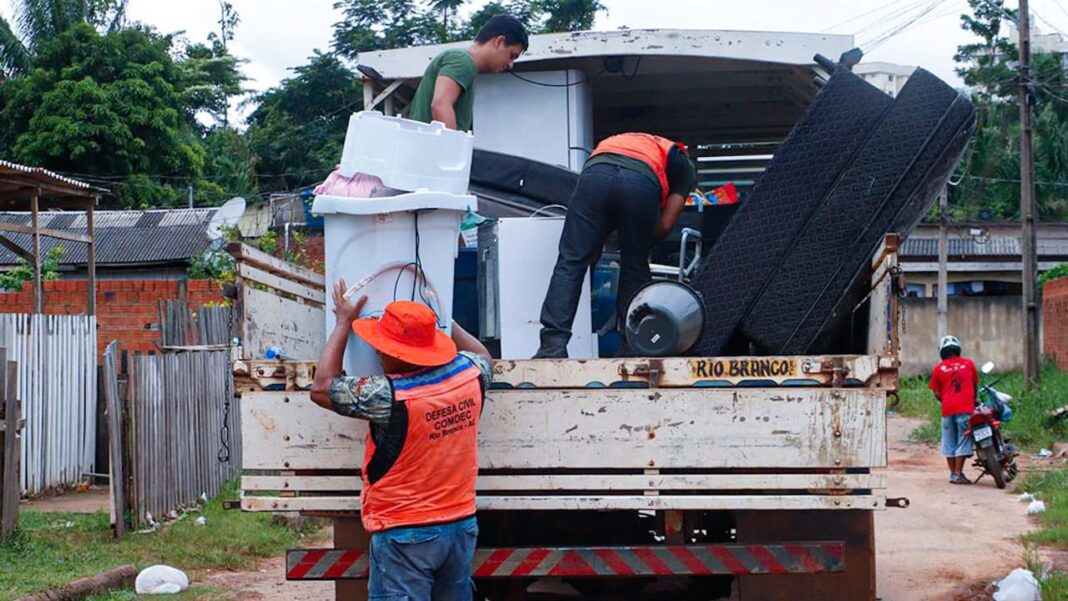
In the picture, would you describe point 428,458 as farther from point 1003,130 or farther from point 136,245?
point 1003,130

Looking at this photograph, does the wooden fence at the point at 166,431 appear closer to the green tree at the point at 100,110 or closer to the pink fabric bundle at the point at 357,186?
the pink fabric bundle at the point at 357,186

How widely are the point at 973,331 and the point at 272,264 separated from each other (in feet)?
91.1

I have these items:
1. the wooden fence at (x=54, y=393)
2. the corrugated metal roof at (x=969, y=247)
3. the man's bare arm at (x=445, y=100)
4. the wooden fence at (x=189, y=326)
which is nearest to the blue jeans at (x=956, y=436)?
the wooden fence at (x=189, y=326)

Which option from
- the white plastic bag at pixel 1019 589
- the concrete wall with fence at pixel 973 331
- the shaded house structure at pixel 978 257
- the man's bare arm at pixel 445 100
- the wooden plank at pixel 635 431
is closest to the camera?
the wooden plank at pixel 635 431

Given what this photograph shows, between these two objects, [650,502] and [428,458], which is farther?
[650,502]

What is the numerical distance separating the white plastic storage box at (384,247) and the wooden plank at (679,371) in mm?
416

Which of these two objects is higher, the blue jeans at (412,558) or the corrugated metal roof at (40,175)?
the corrugated metal roof at (40,175)

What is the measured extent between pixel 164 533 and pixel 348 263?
4818mm

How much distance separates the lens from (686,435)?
4793 millimetres

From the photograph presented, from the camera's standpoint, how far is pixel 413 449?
445cm

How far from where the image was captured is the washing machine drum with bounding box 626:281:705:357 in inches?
206

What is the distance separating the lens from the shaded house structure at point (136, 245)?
23656mm

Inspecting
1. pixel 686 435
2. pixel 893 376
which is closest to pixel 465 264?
pixel 686 435

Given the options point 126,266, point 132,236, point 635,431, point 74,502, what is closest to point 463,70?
point 635,431
